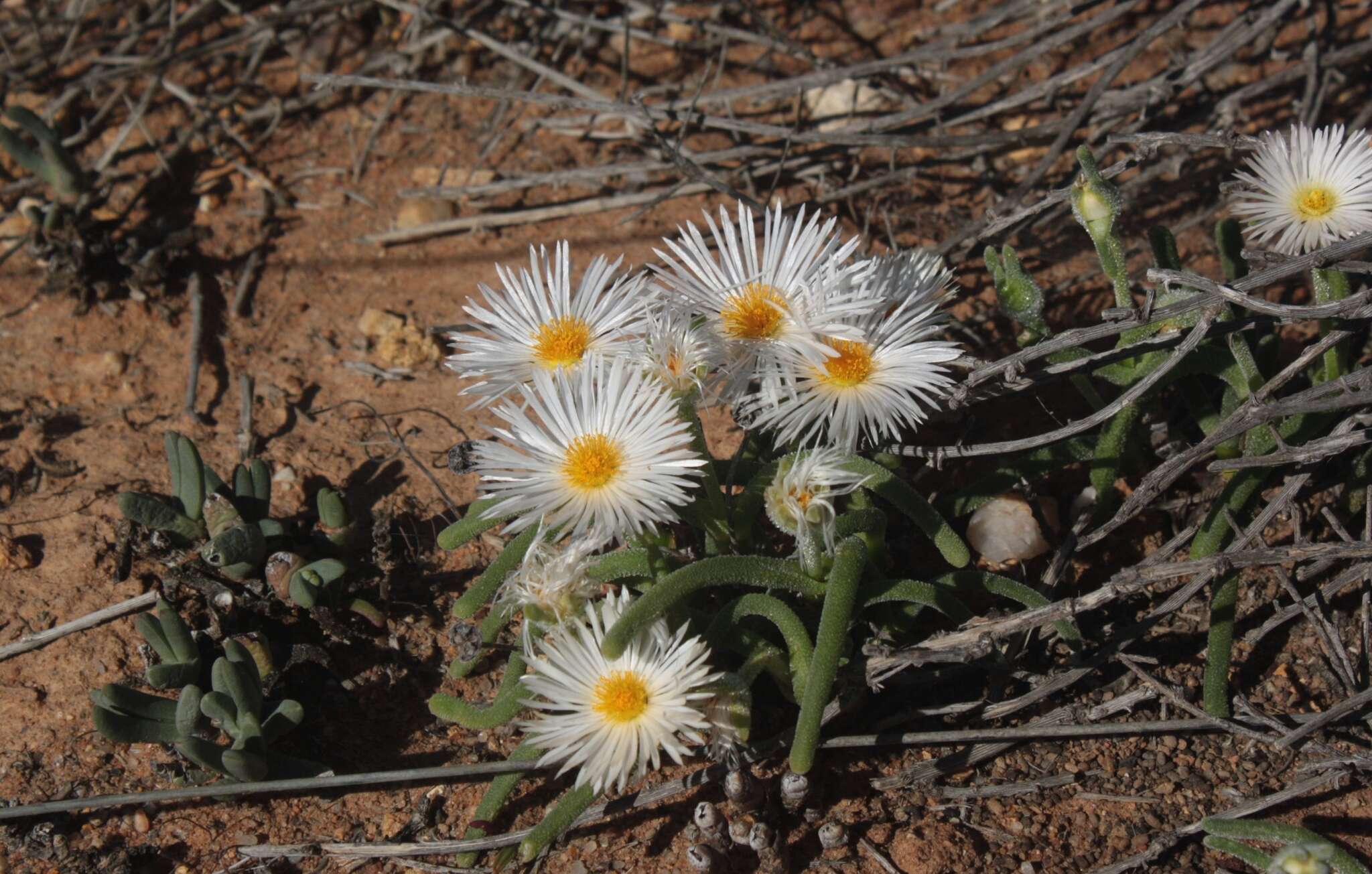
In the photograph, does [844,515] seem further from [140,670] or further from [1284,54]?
[1284,54]

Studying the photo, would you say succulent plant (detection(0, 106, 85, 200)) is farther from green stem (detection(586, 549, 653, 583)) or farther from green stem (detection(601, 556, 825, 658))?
green stem (detection(601, 556, 825, 658))

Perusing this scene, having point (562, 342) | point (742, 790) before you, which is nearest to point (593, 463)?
point (562, 342)

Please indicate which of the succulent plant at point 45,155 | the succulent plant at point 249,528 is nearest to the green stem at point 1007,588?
the succulent plant at point 249,528

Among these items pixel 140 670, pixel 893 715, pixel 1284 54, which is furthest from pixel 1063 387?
pixel 140 670

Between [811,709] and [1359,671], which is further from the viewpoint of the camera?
[1359,671]

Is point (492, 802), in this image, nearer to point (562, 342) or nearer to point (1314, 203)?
point (562, 342)

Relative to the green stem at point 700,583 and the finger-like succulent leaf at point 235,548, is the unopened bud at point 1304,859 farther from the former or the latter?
the finger-like succulent leaf at point 235,548

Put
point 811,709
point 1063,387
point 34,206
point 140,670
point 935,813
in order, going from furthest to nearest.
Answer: point 34,206 → point 1063,387 → point 140,670 → point 935,813 → point 811,709
